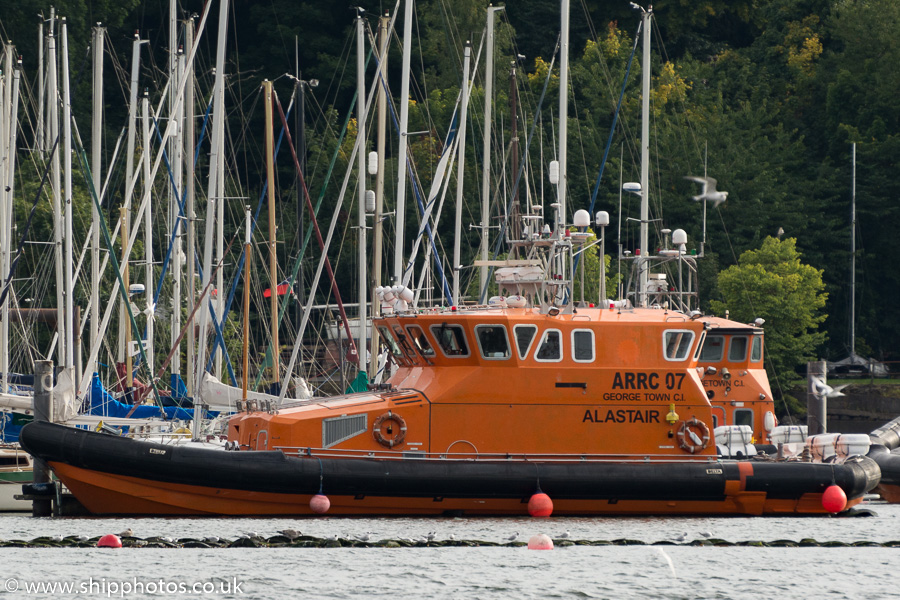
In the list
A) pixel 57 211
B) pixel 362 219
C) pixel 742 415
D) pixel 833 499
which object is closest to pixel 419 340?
pixel 833 499

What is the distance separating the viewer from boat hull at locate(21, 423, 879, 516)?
63.2ft

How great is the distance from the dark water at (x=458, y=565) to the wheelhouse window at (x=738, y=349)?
4.31m

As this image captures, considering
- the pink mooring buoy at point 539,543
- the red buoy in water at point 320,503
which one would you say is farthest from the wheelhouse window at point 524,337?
the red buoy in water at point 320,503

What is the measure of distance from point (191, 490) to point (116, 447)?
115 cm

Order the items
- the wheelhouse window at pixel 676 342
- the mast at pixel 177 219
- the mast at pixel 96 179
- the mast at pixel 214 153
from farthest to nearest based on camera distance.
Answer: the mast at pixel 177 219
the mast at pixel 96 179
the mast at pixel 214 153
the wheelhouse window at pixel 676 342

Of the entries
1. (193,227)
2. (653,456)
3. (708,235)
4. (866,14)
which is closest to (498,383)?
(653,456)

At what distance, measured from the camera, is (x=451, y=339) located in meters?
19.8

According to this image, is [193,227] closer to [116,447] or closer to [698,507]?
[116,447]

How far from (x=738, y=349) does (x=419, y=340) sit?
21.5 ft

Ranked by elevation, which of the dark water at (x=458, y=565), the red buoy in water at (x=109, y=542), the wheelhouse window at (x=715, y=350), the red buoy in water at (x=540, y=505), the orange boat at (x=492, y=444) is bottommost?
the dark water at (x=458, y=565)

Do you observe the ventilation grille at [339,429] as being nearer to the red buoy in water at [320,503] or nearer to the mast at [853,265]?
the red buoy in water at [320,503]

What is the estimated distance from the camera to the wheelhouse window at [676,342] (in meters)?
20.0

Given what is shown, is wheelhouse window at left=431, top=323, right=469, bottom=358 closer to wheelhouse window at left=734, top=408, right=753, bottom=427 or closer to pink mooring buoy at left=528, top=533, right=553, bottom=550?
pink mooring buoy at left=528, top=533, right=553, bottom=550

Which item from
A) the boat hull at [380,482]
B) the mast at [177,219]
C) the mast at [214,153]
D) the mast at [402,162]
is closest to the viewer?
the boat hull at [380,482]
